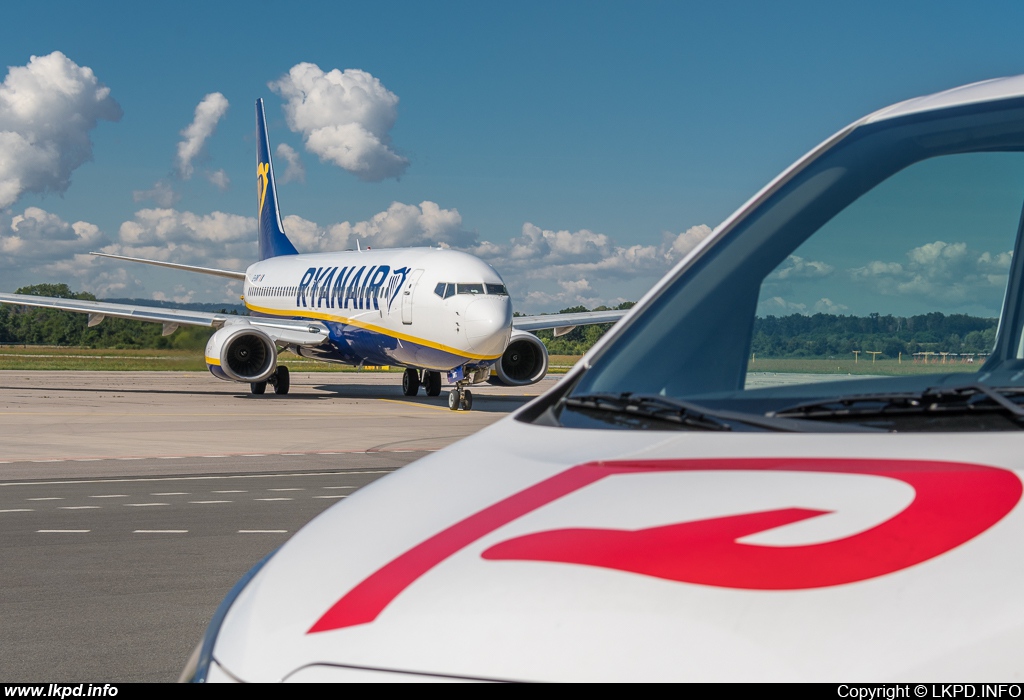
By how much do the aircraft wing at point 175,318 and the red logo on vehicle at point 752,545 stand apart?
84.4ft

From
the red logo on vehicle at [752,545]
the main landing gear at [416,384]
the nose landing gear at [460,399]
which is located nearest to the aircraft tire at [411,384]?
the main landing gear at [416,384]

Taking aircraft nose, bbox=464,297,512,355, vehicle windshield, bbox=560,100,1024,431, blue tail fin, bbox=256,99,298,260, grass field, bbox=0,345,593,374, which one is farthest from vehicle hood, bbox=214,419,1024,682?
blue tail fin, bbox=256,99,298,260

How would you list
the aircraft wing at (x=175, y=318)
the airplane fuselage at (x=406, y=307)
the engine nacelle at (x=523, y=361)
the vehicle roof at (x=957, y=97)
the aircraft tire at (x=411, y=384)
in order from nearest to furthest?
1. the vehicle roof at (x=957, y=97)
2. the airplane fuselage at (x=406, y=307)
3. the engine nacelle at (x=523, y=361)
4. the aircraft wing at (x=175, y=318)
5. the aircraft tire at (x=411, y=384)

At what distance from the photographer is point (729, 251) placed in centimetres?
231

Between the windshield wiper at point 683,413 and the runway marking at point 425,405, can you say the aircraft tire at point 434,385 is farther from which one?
the windshield wiper at point 683,413

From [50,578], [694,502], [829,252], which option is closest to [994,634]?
[694,502]

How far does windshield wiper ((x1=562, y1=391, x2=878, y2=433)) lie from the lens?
68.9 inches

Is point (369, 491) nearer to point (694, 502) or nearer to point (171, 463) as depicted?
point (694, 502)

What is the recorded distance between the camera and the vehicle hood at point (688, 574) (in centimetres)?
128

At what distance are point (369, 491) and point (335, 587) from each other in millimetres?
409

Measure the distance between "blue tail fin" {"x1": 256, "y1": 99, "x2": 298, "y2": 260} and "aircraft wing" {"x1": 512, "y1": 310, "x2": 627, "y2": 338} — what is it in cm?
982

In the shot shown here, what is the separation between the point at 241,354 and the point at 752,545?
82.9ft

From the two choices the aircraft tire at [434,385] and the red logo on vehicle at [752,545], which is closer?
the red logo on vehicle at [752,545]

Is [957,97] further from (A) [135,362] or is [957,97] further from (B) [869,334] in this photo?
(A) [135,362]
